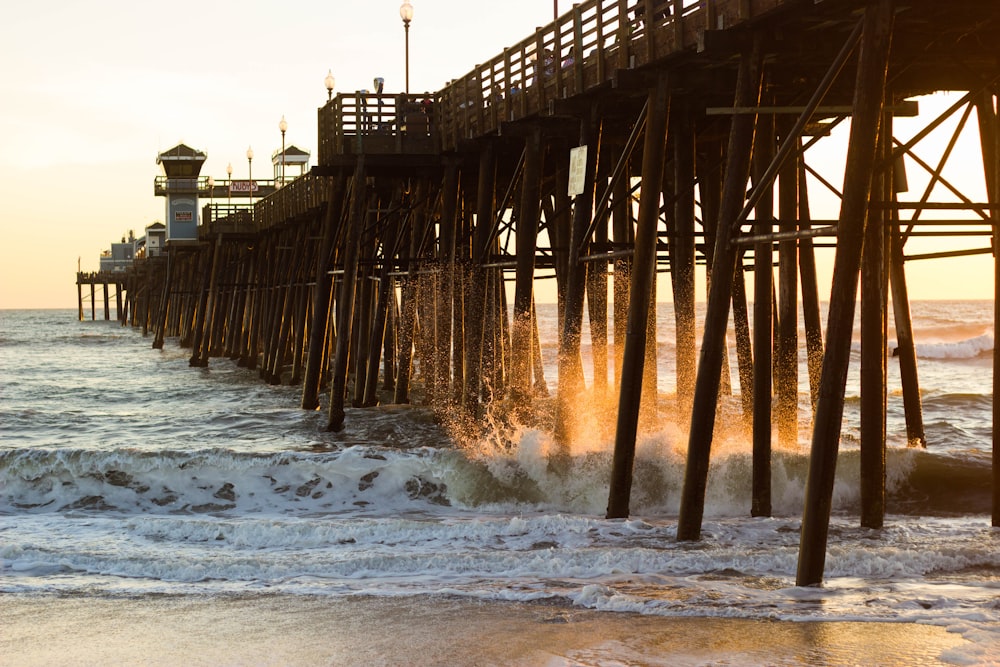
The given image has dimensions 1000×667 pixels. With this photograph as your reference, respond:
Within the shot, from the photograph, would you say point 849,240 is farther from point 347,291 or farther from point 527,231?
point 347,291

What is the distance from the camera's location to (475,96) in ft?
57.1

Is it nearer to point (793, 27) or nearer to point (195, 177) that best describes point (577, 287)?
point (793, 27)

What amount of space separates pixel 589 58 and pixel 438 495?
214 inches

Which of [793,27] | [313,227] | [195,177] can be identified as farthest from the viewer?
[195,177]

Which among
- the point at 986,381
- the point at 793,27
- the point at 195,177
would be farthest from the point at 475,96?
the point at 195,177

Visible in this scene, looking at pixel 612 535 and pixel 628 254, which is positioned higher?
pixel 628 254

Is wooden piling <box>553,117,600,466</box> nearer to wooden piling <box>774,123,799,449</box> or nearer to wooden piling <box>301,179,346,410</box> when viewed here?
wooden piling <box>774,123,799,449</box>

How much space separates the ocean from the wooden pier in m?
0.59

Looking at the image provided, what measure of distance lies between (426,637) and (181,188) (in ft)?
167

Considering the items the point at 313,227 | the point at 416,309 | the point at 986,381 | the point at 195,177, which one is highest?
the point at 195,177

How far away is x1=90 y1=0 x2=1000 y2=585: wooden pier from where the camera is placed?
9617 millimetres

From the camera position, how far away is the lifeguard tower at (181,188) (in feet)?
177

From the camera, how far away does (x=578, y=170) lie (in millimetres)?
13164

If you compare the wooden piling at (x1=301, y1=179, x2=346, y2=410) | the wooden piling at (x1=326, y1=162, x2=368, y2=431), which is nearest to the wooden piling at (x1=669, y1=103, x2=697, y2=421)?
the wooden piling at (x1=326, y1=162, x2=368, y2=431)
